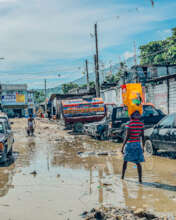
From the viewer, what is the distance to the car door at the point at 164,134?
9.66 metres

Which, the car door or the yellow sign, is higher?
the yellow sign

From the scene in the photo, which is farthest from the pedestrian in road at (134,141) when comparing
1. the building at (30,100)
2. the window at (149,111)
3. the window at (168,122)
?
the building at (30,100)

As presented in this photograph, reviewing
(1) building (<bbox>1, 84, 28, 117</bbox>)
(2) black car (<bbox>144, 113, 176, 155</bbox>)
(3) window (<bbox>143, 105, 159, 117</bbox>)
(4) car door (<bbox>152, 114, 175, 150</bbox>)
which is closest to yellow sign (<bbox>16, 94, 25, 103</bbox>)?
(1) building (<bbox>1, 84, 28, 117</bbox>)

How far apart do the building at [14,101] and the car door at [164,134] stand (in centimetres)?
6483

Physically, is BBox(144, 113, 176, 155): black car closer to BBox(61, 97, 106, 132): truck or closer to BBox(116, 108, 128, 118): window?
BBox(116, 108, 128, 118): window

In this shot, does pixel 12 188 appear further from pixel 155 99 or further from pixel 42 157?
pixel 155 99

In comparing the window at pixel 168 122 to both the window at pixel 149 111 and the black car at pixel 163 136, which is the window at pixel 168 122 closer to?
the black car at pixel 163 136

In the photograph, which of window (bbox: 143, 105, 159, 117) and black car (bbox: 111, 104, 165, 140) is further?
window (bbox: 143, 105, 159, 117)

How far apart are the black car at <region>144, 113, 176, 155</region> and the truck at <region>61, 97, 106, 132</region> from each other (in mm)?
10048

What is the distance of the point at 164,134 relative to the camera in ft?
32.4

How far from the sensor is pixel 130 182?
23.1ft

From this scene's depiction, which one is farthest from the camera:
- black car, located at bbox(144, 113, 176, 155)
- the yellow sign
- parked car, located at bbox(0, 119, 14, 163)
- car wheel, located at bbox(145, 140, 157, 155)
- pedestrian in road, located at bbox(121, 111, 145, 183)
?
the yellow sign

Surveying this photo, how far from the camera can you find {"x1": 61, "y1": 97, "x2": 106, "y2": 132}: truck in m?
20.7

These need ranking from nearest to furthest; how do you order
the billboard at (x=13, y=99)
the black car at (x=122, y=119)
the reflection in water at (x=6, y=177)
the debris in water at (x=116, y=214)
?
the debris in water at (x=116, y=214) → the reflection in water at (x=6, y=177) → the black car at (x=122, y=119) → the billboard at (x=13, y=99)
